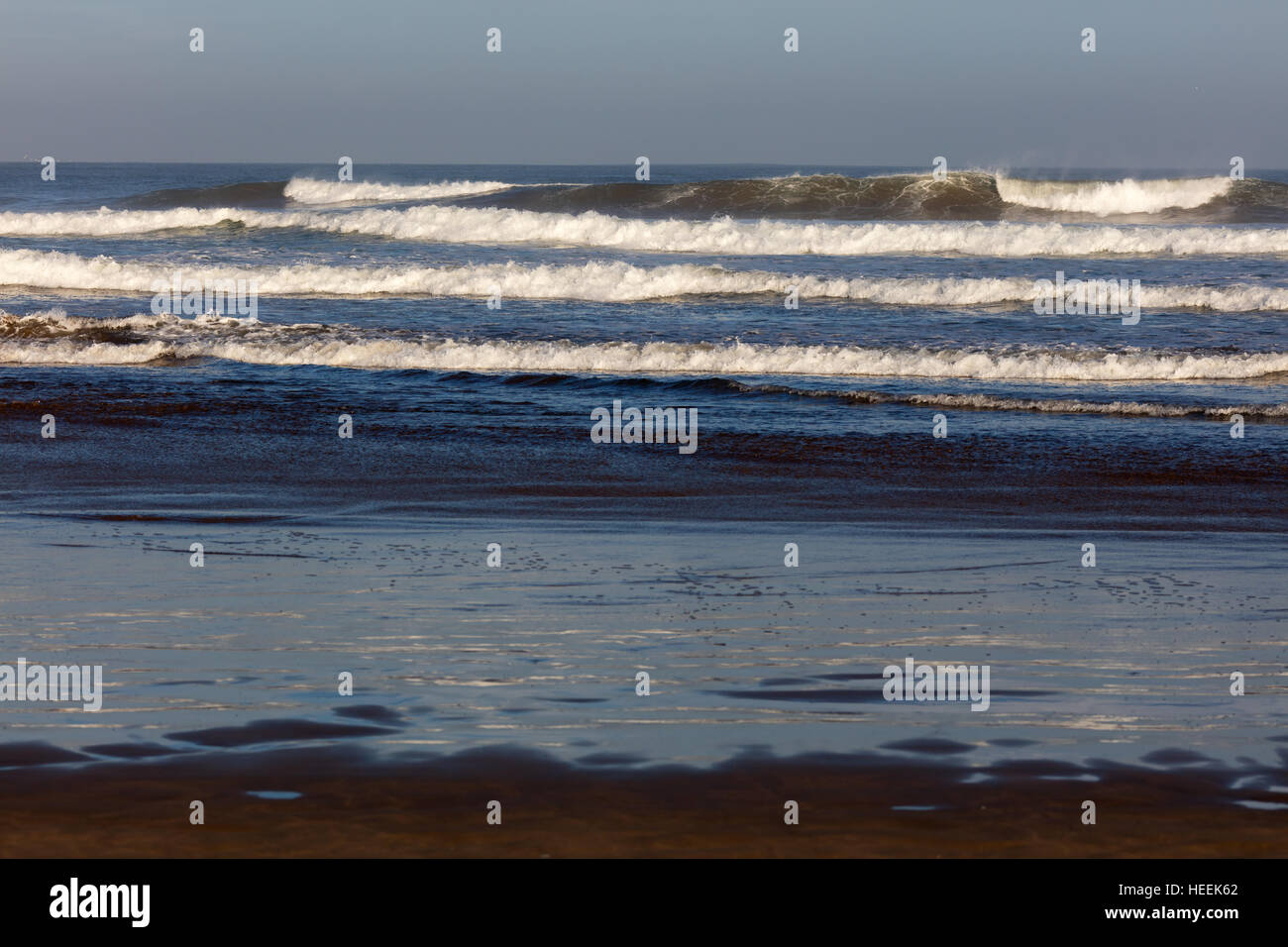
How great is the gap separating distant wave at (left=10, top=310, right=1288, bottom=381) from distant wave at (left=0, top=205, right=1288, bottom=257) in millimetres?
14066

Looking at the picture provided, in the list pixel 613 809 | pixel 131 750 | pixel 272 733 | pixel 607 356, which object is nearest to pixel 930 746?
pixel 613 809

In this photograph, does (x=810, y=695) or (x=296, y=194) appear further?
(x=296, y=194)

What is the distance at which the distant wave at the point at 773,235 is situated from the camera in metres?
29.1

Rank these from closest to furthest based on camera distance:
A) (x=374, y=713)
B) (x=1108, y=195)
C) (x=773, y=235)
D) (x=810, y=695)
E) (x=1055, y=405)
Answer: (x=374, y=713) → (x=810, y=695) → (x=1055, y=405) → (x=773, y=235) → (x=1108, y=195)

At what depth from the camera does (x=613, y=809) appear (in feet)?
13.7

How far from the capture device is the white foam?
40.9 metres

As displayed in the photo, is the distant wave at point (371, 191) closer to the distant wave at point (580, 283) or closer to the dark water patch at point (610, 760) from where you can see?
the distant wave at point (580, 283)

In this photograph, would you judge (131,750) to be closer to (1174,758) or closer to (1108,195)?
(1174,758)

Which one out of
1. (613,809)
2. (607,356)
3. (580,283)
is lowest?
(613,809)

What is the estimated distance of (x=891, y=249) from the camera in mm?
30094

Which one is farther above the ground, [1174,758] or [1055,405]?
[1055,405]

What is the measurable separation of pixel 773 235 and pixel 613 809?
27.9 m
